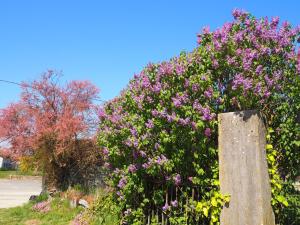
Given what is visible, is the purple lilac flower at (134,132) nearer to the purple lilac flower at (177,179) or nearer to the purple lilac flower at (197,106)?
the purple lilac flower at (177,179)

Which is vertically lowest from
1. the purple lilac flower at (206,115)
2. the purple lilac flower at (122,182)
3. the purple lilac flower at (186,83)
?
the purple lilac flower at (122,182)

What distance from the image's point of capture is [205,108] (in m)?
5.12

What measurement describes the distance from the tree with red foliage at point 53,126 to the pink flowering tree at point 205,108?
650 centimetres

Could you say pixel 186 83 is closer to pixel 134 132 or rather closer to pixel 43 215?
pixel 134 132

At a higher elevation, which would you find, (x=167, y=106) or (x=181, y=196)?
(x=167, y=106)

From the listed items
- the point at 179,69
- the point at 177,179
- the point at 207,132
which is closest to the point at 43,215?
the point at 177,179

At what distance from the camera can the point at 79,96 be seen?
516 inches

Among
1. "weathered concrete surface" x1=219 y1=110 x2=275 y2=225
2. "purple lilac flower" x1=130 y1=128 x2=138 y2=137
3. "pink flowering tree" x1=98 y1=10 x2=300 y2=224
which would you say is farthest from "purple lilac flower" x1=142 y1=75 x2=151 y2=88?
"weathered concrete surface" x1=219 y1=110 x2=275 y2=225

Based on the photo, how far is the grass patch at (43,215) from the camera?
396 inches

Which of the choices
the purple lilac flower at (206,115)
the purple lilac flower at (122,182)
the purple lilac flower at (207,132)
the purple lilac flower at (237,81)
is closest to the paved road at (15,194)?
the purple lilac flower at (122,182)

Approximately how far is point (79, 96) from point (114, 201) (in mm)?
6443

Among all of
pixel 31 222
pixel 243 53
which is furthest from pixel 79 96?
pixel 243 53

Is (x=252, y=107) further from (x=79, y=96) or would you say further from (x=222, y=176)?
(x=79, y=96)

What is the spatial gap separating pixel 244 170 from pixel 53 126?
27.7 feet
